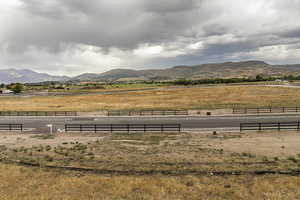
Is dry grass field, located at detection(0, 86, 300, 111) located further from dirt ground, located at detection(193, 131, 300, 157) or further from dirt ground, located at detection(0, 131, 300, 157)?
dirt ground, located at detection(0, 131, 300, 157)

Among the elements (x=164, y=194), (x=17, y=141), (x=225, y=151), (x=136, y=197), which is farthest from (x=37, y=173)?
(x=225, y=151)

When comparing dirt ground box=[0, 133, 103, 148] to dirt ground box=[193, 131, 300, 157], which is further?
dirt ground box=[0, 133, 103, 148]

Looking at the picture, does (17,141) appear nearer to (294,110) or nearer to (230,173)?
(230,173)

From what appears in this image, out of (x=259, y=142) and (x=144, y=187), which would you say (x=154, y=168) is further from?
(x=259, y=142)

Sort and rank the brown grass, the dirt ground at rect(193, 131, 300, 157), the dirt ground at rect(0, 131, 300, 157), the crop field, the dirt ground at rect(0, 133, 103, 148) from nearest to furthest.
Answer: the brown grass, the crop field, the dirt ground at rect(193, 131, 300, 157), the dirt ground at rect(0, 131, 300, 157), the dirt ground at rect(0, 133, 103, 148)

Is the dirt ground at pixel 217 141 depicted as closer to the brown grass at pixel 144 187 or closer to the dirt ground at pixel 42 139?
the dirt ground at pixel 42 139

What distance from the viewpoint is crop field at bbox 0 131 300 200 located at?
34.9ft

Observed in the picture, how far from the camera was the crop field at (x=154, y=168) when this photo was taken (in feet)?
34.9

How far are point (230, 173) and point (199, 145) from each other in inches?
256

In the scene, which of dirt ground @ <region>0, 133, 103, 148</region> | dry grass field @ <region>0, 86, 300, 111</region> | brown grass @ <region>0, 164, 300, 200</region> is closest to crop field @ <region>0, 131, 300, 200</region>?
brown grass @ <region>0, 164, 300, 200</region>

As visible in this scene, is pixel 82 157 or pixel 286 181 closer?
pixel 286 181

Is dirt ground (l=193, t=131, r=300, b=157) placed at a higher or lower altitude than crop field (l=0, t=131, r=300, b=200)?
higher

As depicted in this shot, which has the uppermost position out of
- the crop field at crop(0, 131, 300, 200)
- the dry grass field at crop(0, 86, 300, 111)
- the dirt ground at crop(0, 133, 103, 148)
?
the dry grass field at crop(0, 86, 300, 111)

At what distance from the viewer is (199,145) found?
1914cm
